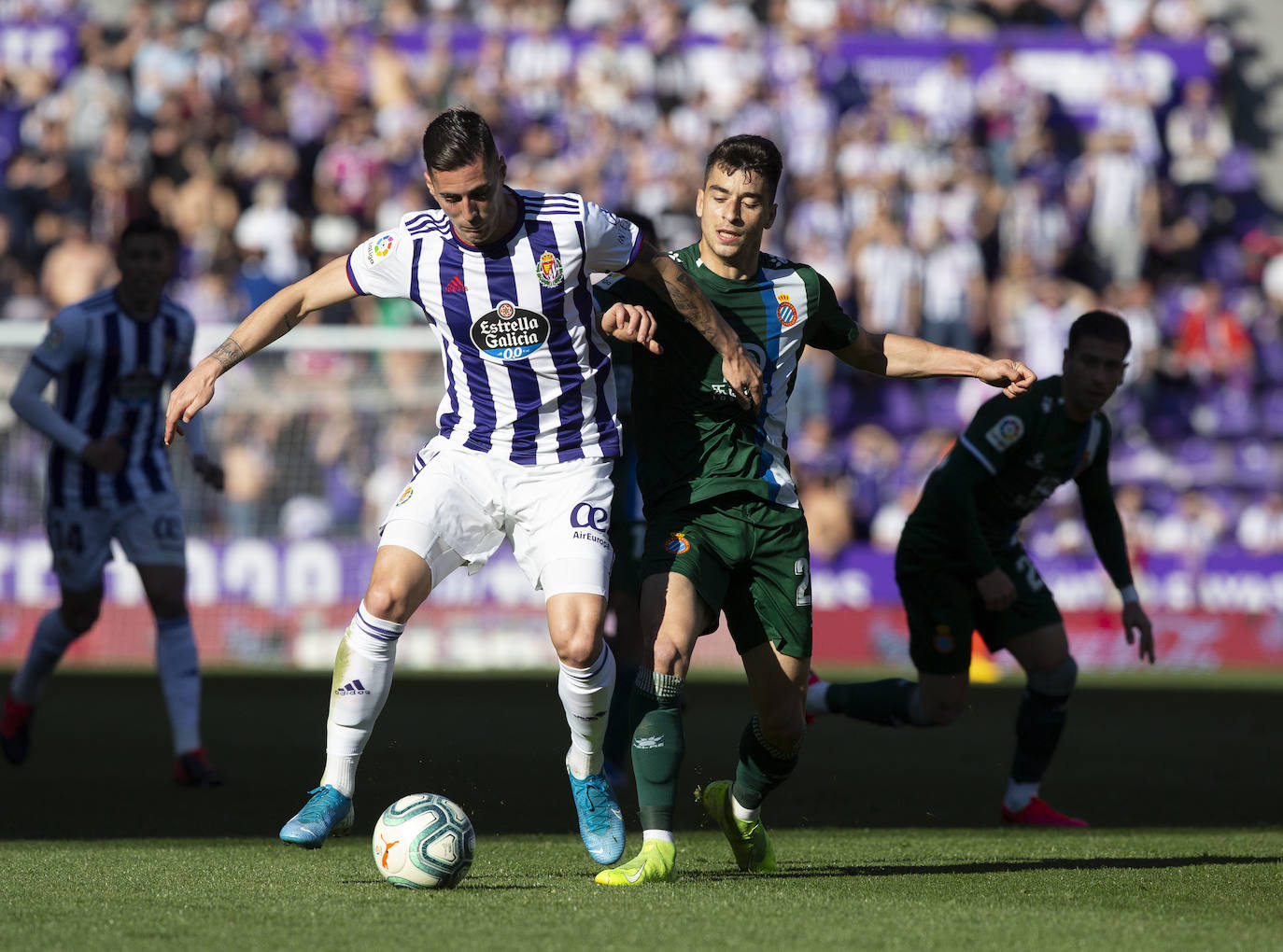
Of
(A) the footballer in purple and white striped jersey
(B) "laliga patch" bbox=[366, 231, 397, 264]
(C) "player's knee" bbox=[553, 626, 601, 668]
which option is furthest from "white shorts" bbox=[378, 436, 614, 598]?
(B) "laliga patch" bbox=[366, 231, 397, 264]

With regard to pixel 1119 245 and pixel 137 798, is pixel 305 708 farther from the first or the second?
pixel 1119 245

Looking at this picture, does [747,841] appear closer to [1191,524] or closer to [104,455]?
[104,455]

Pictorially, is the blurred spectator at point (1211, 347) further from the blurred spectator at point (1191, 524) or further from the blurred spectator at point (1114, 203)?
the blurred spectator at point (1191, 524)

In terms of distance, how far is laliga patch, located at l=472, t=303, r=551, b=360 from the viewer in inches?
209

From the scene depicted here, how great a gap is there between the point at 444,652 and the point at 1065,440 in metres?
9.12

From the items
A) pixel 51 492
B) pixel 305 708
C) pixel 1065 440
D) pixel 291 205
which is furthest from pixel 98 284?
pixel 1065 440

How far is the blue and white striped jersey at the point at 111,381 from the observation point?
8.24 metres

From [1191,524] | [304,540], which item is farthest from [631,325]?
[1191,524]

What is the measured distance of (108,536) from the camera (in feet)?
27.3

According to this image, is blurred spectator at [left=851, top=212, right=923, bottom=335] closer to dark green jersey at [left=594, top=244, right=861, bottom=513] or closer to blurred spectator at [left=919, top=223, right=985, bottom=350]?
blurred spectator at [left=919, top=223, right=985, bottom=350]

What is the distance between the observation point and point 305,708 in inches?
451

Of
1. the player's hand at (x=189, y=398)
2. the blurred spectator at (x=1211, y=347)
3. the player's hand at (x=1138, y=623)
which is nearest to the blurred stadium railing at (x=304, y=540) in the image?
the blurred spectator at (x=1211, y=347)

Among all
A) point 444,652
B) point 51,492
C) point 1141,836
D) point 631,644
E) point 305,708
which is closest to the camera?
point 1141,836

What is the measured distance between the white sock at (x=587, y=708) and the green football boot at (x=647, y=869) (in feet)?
1.21
